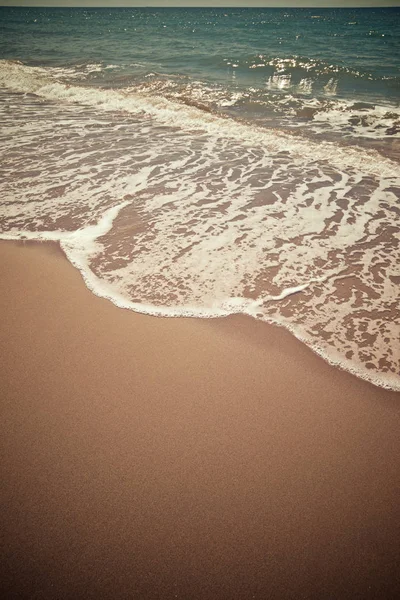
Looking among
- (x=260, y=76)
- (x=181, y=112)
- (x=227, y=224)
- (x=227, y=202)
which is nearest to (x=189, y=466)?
(x=227, y=224)

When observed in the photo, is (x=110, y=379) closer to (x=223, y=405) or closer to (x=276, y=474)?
(x=223, y=405)

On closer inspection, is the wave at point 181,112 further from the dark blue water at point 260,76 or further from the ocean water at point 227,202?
the dark blue water at point 260,76

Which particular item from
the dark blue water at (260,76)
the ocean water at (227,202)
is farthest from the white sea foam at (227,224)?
the dark blue water at (260,76)

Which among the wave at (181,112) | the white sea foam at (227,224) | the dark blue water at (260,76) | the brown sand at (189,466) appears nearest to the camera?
the brown sand at (189,466)

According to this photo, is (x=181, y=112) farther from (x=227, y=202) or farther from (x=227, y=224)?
(x=227, y=224)

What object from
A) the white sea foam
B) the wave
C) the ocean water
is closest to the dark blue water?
the ocean water

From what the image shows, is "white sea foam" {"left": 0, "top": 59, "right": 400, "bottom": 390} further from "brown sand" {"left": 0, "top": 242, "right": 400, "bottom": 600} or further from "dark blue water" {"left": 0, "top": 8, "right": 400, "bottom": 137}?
"dark blue water" {"left": 0, "top": 8, "right": 400, "bottom": 137}

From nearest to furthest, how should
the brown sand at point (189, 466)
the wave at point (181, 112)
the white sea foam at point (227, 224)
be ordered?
the brown sand at point (189, 466) < the white sea foam at point (227, 224) < the wave at point (181, 112)
